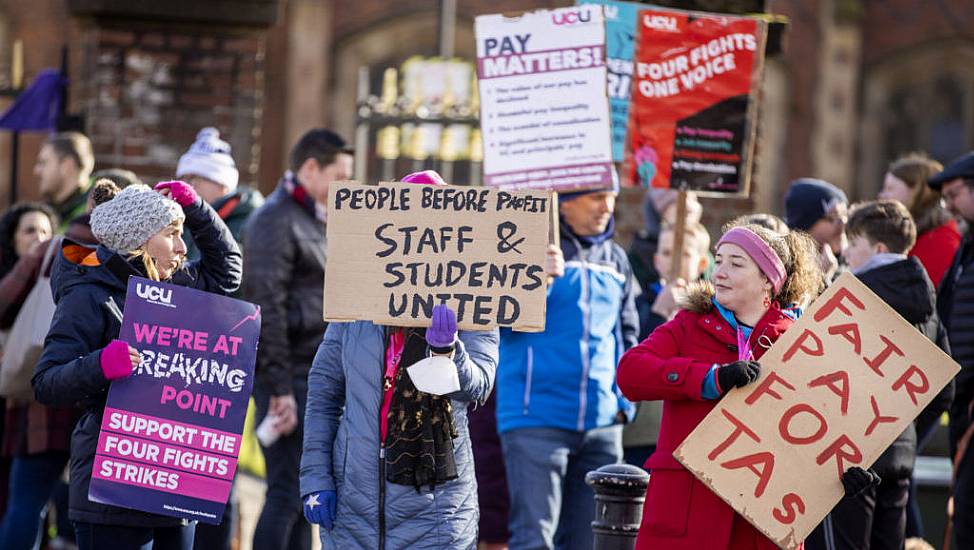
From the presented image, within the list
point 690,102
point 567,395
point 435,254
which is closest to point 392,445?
point 435,254

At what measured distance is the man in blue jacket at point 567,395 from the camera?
6.11m

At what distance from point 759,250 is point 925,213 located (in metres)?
3.05

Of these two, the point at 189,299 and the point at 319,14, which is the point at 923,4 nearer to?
the point at 319,14

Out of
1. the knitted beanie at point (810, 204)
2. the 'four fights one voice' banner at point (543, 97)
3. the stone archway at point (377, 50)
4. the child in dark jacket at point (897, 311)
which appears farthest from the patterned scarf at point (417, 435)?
the stone archway at point (377, 50)

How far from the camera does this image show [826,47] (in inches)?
888

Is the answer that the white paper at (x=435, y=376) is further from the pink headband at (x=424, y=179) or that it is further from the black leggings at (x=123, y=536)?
the black leggings at (x=123, y=536)

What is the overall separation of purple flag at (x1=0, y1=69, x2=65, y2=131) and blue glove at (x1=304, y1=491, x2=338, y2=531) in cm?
533

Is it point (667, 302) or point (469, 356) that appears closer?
point (469, 356)

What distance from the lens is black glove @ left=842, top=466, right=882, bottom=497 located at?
468 centimetres

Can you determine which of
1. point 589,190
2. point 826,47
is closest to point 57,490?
point 589,190

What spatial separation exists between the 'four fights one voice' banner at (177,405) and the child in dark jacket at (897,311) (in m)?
2.24

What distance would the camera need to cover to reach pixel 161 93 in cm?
862

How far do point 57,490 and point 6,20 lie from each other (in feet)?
48.3

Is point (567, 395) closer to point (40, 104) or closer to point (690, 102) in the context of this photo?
point (690, 102)
